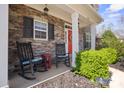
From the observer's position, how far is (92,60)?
7.07 meters

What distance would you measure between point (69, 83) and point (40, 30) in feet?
12.9

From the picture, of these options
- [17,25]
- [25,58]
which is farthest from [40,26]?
[25,58]

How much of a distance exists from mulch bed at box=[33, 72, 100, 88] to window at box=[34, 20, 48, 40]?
2792 millimetres

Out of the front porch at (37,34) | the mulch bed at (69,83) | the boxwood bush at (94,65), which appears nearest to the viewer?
the mulch bed at (69,83)

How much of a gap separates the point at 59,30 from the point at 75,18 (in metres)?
2.88

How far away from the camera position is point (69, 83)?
6.25m

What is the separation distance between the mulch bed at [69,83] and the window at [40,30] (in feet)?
9.16

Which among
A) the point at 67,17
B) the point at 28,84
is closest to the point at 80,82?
the point at 28,84

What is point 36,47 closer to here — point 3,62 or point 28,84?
point 28,84

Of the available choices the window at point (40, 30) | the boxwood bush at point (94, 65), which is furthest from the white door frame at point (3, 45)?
the window at point (40, 30)

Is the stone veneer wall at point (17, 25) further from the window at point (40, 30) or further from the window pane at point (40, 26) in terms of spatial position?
the window pane at point (40, 26)

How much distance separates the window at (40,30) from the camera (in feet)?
29.9

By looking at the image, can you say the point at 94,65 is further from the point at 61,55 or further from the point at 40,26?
the point at 40,26

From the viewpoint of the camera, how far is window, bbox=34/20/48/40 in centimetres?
912
